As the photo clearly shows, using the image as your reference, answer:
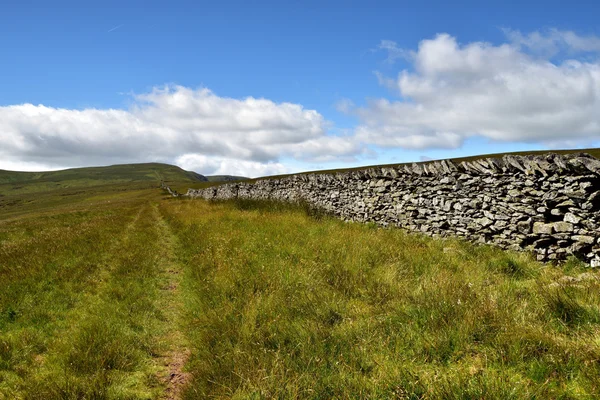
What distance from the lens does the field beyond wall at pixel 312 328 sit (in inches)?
124

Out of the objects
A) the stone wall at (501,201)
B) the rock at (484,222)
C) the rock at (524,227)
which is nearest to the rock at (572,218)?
the stone wall at (501,201)

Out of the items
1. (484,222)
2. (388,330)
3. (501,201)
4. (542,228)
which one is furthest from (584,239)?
(388,330)

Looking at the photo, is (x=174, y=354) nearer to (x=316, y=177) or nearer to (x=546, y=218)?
(x=546, y=218)

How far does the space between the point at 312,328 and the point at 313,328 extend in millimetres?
14

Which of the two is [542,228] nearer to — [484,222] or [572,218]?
[572,218]

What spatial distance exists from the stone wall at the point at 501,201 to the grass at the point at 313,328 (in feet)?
2.19

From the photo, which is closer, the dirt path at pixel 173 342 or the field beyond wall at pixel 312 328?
the field beyond wall at pixel 312 328

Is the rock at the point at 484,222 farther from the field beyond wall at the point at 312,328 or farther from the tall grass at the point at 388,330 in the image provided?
the tall grass at the point at 388,330

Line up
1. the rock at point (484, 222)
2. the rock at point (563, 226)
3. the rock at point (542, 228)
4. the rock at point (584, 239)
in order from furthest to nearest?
the rock at point (484, 222)
the rock at point (542, 228)
the rock at point (563, 226)
the rock at point (584, 239)

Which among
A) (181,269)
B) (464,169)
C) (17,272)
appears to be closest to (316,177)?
(464,169)

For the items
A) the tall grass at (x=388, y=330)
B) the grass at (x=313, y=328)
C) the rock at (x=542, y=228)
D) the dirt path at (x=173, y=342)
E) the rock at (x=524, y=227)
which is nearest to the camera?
the tall grass at (x=388, y=330)

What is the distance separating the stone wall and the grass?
2.19ft

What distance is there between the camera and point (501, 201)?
29.3 feet

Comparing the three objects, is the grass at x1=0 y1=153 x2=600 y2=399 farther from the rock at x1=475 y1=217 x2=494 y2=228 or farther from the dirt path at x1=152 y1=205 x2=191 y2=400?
the rock at x1=475 y1=217 x2=494 y2=228
